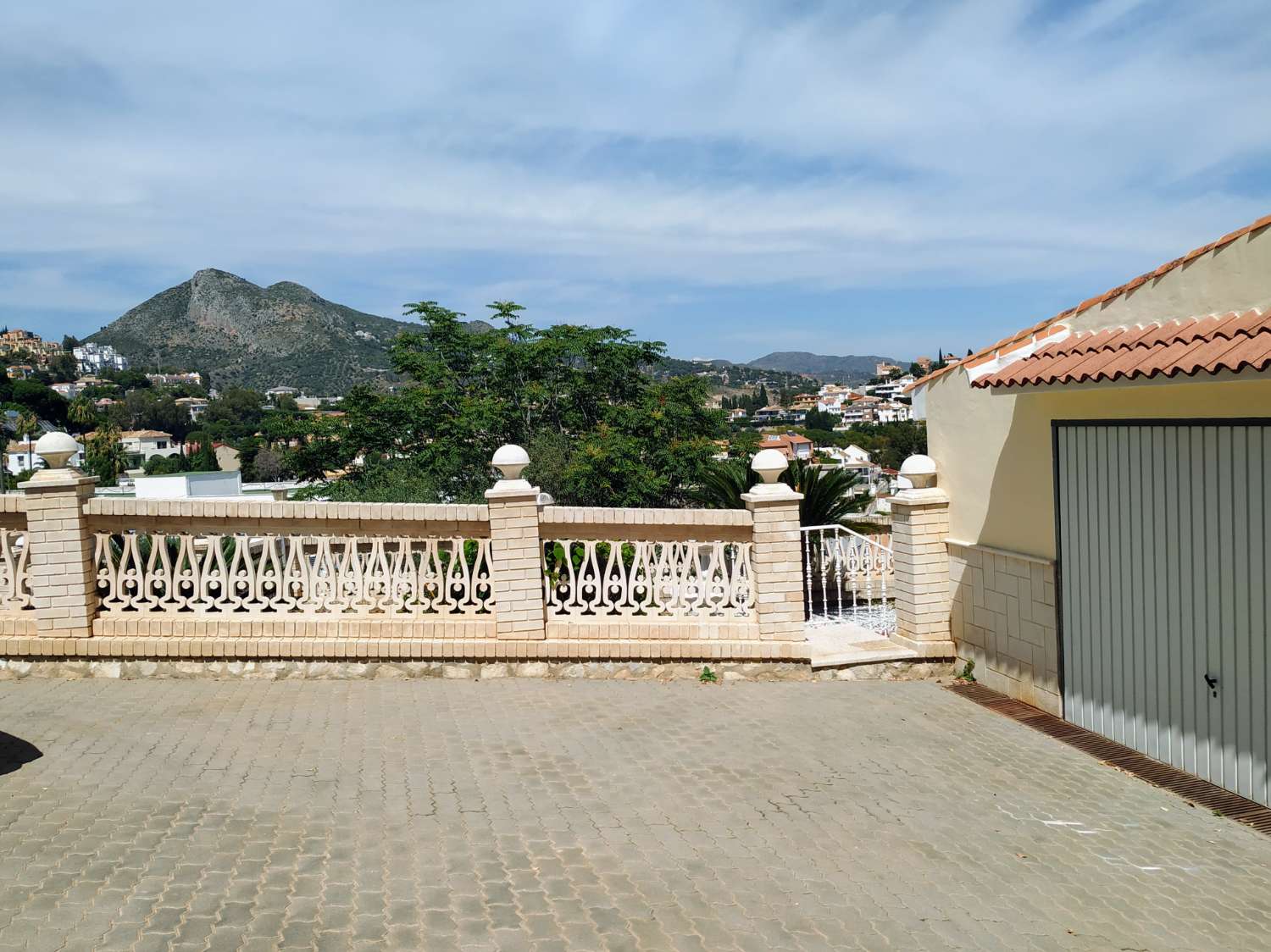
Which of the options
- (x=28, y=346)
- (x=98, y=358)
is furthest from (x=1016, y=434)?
(x=28, y=346)

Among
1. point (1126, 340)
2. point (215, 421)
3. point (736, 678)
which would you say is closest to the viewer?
point (1126, 340)

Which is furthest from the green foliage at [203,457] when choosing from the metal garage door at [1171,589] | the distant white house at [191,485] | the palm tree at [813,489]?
the metal garage door at [1171,589]

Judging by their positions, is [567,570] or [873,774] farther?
[567,570]

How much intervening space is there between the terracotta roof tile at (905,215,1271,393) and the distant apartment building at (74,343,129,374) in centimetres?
12861

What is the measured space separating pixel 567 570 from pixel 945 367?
400cm

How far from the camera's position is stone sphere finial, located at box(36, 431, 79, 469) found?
737cm

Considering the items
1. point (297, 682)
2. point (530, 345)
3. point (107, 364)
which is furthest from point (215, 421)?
point (297, 682)

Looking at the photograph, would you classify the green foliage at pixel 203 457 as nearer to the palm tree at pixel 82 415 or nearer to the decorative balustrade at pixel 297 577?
the palm tree at pixel 82 415

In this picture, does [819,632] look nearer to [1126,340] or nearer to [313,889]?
[1126,340]

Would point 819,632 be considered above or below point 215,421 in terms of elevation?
below

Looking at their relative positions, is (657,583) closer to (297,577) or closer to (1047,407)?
(297,577)

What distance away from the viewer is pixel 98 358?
130125mm

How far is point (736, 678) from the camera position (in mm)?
8250

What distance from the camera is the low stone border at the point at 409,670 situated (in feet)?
24.6
